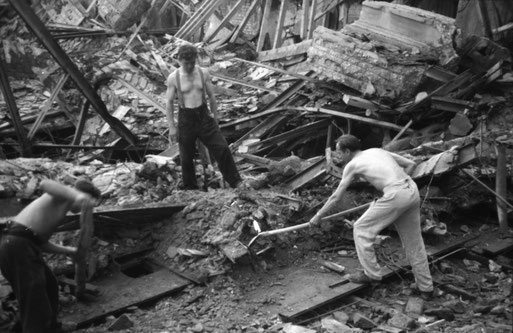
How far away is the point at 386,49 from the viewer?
9141mm

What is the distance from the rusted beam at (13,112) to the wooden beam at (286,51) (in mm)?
6518

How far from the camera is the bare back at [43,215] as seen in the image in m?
4.47

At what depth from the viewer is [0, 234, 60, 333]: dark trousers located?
4.41 m

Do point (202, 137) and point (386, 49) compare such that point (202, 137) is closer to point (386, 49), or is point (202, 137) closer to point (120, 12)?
point (386, 49)

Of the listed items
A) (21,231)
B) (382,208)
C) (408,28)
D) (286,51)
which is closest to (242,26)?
(286,51)

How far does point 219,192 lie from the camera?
702cm

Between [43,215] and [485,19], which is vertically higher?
[485,19]

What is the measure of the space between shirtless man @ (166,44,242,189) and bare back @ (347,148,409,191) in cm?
217

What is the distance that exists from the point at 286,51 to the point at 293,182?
5901mm

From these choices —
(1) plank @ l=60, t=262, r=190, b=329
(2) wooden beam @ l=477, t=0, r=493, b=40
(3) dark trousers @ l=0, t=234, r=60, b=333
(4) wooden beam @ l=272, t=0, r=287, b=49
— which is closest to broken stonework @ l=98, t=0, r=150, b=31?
(4) wooden beam @ l=272, t=0, r=287, b=49

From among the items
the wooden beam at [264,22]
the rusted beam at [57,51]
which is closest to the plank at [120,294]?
the rusted beam at [57,51]

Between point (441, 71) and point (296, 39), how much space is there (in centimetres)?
653

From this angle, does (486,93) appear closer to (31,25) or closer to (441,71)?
(441,71)

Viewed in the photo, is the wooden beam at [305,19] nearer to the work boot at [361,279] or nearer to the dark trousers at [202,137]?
the dark trousers at [202,137]
